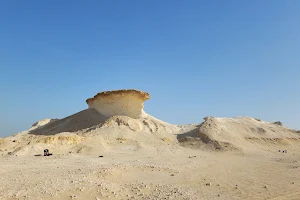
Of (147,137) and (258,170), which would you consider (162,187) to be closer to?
(258,170)

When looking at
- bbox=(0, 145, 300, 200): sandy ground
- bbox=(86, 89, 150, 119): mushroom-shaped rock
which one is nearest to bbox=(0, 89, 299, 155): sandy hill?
bbox=(86, 89, 150, 119): mushroom-shaped rock

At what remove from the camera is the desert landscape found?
9844 millimetres

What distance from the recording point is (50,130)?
3312cm

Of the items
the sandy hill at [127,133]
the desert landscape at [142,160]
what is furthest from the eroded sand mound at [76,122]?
the desert landscape at [142,160]

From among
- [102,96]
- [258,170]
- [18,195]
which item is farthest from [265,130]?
[18,195]

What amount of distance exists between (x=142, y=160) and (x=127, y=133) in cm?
1005

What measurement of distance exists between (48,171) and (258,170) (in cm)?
1070

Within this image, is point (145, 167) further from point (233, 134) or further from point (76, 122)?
point (76, 122)

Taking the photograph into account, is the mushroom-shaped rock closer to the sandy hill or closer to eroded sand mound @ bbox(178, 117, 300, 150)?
the sandy hill

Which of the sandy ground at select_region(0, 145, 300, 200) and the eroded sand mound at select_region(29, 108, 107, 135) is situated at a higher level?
the eroded sand mound at select_region(29, 108, 107, 135)

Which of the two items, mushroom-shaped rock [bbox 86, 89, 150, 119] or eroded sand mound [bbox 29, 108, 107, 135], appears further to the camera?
mushroom-shaped rock [bbox 86, 89, 150, 119]

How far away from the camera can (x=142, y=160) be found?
55.9ft

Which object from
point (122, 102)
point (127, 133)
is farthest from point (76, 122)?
point (127, 133)

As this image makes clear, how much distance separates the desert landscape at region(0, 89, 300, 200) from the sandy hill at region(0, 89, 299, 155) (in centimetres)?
8
